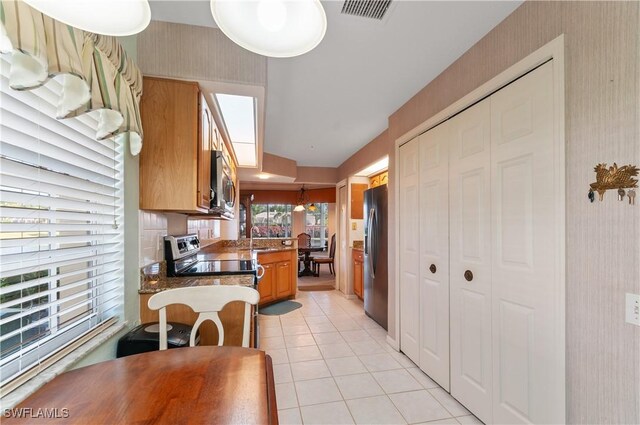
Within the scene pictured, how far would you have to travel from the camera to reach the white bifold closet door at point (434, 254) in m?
2.18

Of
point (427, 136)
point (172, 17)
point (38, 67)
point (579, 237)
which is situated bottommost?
point (579, 237)

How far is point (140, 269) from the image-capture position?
6.07 ft

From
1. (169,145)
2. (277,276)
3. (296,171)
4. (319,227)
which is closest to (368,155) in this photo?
(296,171)

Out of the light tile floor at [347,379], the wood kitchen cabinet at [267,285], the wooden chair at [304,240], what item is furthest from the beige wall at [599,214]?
the wooden chair at [304,240]

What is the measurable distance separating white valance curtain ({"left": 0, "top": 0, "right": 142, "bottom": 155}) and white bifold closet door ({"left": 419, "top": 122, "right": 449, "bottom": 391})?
2.10 meters

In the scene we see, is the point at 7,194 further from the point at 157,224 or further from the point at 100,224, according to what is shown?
the point at 157,224

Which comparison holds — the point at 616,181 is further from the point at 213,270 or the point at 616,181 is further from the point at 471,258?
the point at 213,270

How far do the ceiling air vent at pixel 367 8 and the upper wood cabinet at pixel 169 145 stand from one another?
1.11 metres

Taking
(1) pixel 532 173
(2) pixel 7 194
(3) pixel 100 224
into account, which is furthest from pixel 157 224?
(1) pixel 532 173

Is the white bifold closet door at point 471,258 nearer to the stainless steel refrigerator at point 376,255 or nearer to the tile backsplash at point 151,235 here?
the stainless steel refrigerator at point 376,255

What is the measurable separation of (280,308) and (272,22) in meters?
4.11

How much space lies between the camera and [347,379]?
2.36m

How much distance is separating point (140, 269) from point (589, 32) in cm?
272

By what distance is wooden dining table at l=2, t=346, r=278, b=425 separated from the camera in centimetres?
76
